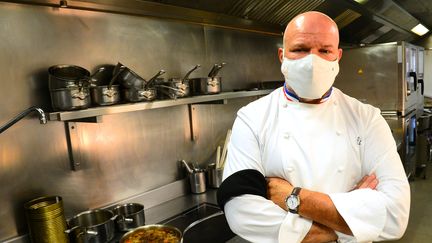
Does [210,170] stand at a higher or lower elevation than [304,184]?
lower

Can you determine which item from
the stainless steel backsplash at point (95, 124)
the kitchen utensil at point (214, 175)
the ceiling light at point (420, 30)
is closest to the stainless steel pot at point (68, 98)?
the stainless steel backsplash at point (95, 124)

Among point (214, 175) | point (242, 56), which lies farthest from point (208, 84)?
point (242, 56)

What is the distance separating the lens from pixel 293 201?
99cm

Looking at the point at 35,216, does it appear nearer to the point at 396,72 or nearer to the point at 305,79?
the point at 305,79

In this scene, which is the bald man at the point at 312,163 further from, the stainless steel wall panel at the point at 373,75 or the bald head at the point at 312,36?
the stainless steel wall panel at the point at 373,75

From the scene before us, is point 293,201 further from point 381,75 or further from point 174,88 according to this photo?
point 381,75

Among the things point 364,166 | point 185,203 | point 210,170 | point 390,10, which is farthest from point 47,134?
point 390,10

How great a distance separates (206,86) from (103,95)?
0.68m

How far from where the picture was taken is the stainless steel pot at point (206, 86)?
79.8 inches

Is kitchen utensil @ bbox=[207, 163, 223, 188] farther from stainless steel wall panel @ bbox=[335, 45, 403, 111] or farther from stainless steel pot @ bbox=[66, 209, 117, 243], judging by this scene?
stainless steel wall panel @ bbox=[335, 45, 403, 111]

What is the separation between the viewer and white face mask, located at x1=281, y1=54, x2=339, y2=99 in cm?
103

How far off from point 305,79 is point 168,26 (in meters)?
1.37

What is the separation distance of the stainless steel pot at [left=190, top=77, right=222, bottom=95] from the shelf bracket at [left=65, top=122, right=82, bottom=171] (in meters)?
0.74

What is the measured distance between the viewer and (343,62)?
13.0 ft
